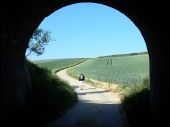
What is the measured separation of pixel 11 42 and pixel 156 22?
13.3 feet

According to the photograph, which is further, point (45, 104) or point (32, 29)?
point (45, 104)

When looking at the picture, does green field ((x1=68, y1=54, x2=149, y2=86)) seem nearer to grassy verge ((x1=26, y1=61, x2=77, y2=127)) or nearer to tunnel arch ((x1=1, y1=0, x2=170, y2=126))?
grassy verge ((x1=26, y1=61, x2=77, y2=127))

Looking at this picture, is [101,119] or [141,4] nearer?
[141,4]

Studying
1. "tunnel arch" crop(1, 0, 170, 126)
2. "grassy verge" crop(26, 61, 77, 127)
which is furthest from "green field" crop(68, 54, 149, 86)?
"tunnel arch" crop(1, 0, 170, 126)

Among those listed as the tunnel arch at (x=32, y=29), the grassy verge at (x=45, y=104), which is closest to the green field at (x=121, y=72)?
the grassy verge at (x=45, y=104)

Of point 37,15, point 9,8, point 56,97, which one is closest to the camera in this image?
point 9,8

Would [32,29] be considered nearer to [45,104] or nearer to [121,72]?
[45,104]

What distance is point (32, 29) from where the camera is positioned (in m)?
14.1

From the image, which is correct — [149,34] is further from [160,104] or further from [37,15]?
[37,15]

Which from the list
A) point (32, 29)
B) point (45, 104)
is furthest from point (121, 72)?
point (32, 29)

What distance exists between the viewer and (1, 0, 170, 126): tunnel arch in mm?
11445

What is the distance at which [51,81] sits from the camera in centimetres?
2389

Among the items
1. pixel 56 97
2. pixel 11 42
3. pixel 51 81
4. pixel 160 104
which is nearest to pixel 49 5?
pixel 11 42

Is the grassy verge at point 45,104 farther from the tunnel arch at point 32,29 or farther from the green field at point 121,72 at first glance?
the green field at point 121,72
